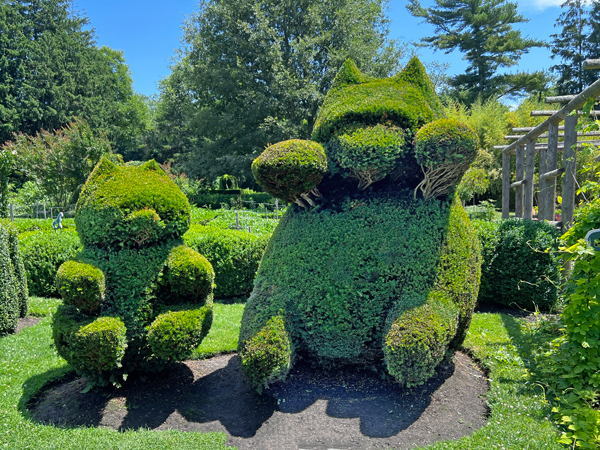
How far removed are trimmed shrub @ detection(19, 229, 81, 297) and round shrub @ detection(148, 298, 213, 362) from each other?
16.6 ft

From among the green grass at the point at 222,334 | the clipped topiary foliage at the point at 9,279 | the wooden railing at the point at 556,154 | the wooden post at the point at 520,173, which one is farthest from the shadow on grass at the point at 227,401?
the wooden post at the point at 520,173

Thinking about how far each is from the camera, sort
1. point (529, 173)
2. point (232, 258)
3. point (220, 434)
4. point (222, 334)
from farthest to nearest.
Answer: point (529, 173) < point (232, 258) < point (222, 334) < point (220, 434)

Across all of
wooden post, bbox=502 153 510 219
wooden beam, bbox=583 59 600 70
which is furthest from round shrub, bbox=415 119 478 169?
wooden post, bbox=502 153 510 219

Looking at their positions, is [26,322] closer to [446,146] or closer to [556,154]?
[446,146]

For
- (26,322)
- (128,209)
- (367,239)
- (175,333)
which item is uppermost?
(128,209)

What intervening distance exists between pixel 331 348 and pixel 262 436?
3.56 feet

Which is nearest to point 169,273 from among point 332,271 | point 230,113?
point 332,271

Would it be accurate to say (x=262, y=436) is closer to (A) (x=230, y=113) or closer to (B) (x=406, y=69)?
(B) (x=406, y=69)

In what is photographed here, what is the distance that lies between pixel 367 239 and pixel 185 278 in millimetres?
1984

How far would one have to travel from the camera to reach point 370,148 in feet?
12.6

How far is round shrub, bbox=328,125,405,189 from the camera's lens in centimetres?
386

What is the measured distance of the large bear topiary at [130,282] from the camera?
12.1ft

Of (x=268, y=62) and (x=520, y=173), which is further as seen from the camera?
(x=268, y=62)

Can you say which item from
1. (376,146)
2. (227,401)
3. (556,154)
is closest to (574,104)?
(556,154)
